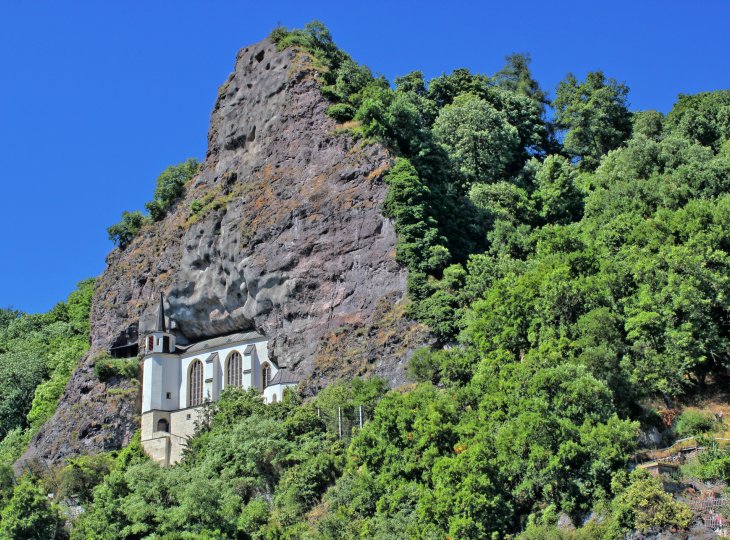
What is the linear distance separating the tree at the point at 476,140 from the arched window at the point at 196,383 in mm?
24389

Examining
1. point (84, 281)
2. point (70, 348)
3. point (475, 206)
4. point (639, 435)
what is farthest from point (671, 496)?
point (84, 281)

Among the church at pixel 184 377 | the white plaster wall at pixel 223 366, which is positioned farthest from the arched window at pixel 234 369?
the white plaster wall at pixel 223 366

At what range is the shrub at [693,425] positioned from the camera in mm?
43562

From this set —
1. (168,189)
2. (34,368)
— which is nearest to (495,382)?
(168,189)

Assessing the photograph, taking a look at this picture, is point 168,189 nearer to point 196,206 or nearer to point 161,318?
point 196,206

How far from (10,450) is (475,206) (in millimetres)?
40194

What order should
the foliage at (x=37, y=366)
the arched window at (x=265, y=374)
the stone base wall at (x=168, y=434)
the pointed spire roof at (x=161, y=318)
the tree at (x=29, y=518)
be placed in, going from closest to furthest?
the tree at (x=29, y=518)
the stone base wall at (x=168, y=434)
the arched window at (x=265, y=374)
the pointed spire roof at (x=161, y=318)
the foliage at (x=37, y=366)

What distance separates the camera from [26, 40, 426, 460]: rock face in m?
63.0

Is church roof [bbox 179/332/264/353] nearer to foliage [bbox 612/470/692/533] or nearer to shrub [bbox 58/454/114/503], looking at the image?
shrub [bbox 58/454/114/503]

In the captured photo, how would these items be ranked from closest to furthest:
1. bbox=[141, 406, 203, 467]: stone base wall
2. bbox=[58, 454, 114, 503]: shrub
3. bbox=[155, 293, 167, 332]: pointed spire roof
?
bbox=[58, 454, 114, 503]: shrub, bbox=[141, 406, 203, 467]: stone base wall, bbox=[155, 293, 167, 332]: pointed spire roof

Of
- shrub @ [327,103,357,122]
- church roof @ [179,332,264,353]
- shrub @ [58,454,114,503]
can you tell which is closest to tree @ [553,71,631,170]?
shrub @ [327,103,357,122]

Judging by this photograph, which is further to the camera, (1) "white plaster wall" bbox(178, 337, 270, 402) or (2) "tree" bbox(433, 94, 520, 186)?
(2) "tree" bbox(433, 94, 520, 186)

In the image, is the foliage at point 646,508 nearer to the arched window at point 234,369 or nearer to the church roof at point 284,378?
the church roof at point 284,378

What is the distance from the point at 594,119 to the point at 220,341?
3509 cm
